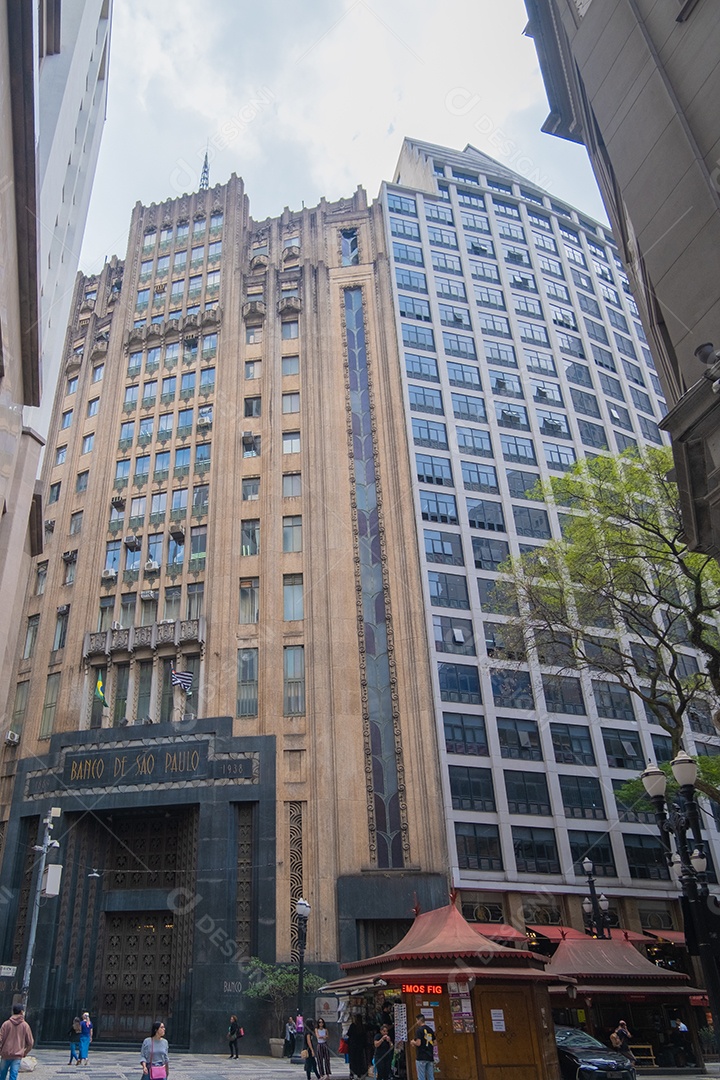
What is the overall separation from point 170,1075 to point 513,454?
33.6 m

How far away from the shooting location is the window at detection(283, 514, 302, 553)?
3934 cm

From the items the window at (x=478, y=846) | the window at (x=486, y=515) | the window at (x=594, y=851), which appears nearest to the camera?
the window at (x=478, y=846)

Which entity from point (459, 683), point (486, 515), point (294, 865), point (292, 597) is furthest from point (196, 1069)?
point (486, 515)

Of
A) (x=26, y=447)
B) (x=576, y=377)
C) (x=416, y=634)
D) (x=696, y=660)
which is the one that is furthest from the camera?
(x=576, y=377)

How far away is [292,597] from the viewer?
38.1 metres

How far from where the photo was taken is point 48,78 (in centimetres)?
1839

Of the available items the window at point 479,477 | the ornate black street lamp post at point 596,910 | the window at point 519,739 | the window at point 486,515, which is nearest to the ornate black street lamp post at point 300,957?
the ornate black street lamp post at point 596,910

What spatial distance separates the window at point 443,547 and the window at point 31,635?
67.0ft

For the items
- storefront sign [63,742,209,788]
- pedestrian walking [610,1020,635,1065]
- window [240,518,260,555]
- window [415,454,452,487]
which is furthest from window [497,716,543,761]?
pedestrian walking [610,1020,635,1065]

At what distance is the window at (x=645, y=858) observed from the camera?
35.8 metres

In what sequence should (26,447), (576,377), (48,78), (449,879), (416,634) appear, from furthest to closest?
(576,377), (416,634), (449,879), (48,78), (26,447)

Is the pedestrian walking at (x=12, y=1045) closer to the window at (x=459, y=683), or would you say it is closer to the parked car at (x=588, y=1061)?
the parked car at (x=588, y=1061)

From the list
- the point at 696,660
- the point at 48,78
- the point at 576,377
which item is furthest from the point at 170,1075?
the point at 576,377

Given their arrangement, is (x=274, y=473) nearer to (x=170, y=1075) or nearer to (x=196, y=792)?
(x=196, y=792)
